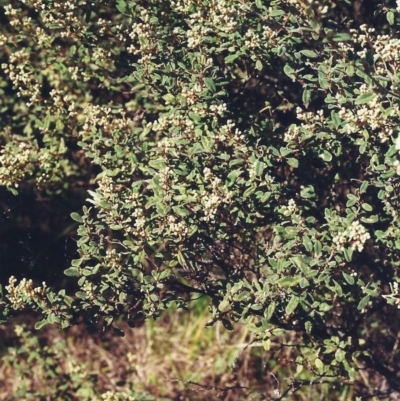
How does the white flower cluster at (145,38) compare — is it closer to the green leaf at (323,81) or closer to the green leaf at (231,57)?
the green leaf at (231,57)

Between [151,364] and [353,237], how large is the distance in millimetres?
2427

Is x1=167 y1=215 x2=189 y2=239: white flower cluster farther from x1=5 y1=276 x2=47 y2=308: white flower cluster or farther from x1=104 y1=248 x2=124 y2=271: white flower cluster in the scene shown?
x1=5 y1=276 x2=47 y2=308: white flower cluster

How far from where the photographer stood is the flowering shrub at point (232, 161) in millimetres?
2537

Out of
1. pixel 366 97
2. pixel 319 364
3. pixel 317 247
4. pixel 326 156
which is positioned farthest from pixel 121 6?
pixel 319 364

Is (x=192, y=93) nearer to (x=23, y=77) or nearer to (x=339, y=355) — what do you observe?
(x=23, y=77)

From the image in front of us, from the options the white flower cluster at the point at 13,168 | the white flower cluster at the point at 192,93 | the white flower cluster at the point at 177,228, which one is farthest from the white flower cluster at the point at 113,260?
the white flower cluster at the point at 192,93

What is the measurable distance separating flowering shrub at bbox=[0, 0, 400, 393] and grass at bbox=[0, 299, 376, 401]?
81 centimetres

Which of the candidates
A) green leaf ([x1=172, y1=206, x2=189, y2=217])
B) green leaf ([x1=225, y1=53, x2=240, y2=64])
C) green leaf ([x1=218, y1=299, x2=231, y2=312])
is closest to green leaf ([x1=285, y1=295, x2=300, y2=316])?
green leaf ([x1=218, y1=299, x2=231, y2=312])

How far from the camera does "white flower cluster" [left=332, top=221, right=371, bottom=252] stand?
227 cm

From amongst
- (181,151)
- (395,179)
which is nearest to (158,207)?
(181,151)

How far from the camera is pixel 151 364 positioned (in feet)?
14.3

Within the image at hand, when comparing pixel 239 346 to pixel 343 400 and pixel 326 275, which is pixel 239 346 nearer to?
pixel 343 400

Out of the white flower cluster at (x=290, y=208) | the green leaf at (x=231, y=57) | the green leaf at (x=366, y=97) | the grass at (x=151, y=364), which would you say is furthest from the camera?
the grass at (x=151, y=364)

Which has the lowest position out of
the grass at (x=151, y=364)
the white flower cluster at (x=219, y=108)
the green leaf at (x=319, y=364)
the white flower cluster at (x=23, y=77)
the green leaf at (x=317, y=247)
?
the grass at (x=151, y=364)
